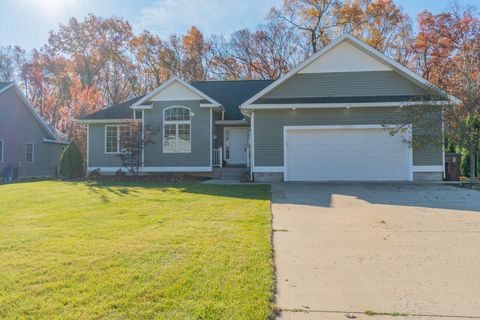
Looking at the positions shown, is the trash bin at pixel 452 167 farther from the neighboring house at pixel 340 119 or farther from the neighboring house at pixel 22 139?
the neighboring house at pixel 22 139

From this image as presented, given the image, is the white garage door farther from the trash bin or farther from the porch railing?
the porch railing

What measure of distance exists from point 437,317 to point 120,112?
1882 cm

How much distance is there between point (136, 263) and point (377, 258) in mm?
2973

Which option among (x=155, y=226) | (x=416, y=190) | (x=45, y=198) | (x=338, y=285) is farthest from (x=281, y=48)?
(x=338, y=285)

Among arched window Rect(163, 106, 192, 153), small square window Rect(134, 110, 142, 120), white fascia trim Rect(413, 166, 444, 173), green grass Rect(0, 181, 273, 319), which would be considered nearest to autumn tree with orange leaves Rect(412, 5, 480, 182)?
white fascia trim Rect(413, 166, 444, 173)

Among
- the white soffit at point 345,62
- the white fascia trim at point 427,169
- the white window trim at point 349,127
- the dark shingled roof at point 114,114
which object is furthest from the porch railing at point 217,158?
the white fascia trim at point 427,169

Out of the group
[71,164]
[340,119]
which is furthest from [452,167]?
[71,164]

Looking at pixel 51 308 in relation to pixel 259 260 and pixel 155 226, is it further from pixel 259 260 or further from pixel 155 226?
pixel 155 226

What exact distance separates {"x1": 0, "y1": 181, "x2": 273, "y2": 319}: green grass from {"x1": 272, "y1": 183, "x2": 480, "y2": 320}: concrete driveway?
0.35m

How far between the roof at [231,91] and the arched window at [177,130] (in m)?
2.54

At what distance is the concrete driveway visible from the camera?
3289mm

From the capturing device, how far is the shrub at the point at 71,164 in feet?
61.1

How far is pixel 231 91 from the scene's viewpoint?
833 inches

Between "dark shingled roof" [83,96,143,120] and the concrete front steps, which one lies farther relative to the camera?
"dark shingled roof" [83,96,143,120]
